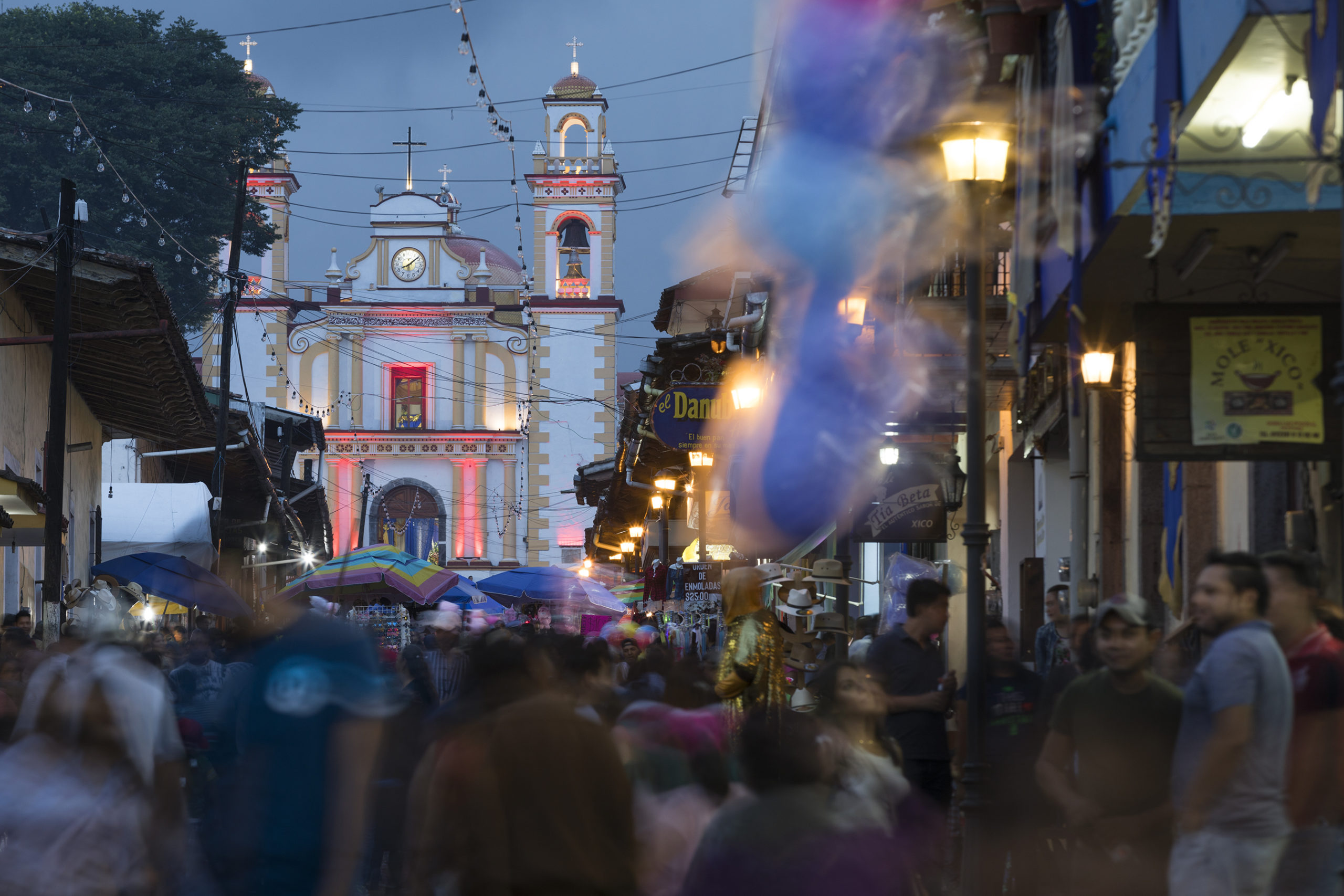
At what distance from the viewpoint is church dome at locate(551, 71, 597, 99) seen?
2410 inches

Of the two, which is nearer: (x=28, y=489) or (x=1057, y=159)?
(x=1057, y=159)

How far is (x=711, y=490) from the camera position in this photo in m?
28.1

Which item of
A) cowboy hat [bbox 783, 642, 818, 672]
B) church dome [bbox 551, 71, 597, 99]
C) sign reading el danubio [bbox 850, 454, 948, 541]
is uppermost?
church dome [bbox 551, 71, 597, 99]

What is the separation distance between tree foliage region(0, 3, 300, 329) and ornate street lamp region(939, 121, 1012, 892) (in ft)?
131

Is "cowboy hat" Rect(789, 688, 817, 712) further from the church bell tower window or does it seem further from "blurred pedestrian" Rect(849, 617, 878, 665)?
the church bell tower window

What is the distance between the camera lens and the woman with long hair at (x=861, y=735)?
6.04 metres

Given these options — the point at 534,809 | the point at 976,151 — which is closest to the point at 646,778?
the point at 534,809

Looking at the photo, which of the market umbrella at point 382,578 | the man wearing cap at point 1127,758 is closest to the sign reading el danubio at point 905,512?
the man wearing cap at point 1127,758

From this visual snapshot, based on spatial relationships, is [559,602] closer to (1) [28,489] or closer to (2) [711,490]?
(2) [711,490]

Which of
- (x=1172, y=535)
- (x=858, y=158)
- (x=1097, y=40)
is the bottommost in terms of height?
(x=1172, y=535)

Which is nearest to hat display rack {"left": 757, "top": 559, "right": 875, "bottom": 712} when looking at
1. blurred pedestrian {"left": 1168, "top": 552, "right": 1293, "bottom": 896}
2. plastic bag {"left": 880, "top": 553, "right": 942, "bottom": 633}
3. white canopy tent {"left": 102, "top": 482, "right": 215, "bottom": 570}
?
plastic bag {"left": 880, "top": 553, "right": 942, "bottom": 633}

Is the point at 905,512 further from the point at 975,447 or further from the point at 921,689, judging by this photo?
the point at 921,689

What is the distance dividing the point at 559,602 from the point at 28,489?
13.4 meters

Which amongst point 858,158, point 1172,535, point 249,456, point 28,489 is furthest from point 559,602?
point 1172,535
